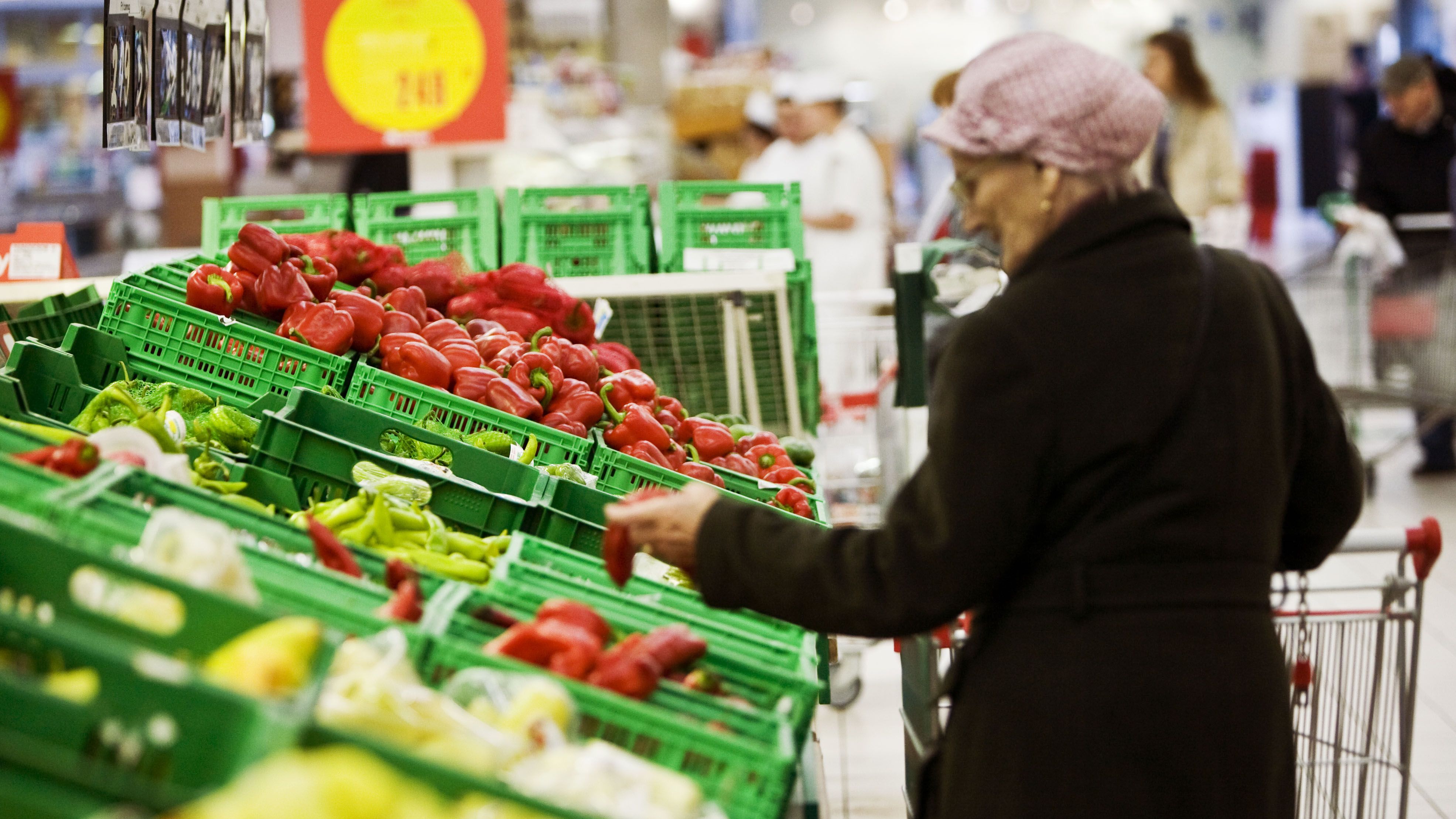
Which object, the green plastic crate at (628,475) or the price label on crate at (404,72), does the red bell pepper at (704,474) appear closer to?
the green plastic crate at (628,475)

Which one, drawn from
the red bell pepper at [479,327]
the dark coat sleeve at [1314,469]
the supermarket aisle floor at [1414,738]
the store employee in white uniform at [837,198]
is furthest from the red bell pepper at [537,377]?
the store employee in white uniform at [837,198]

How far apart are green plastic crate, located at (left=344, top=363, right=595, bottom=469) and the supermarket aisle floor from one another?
97 centimetres

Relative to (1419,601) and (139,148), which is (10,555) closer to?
(139,148)

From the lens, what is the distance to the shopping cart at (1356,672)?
285 cm

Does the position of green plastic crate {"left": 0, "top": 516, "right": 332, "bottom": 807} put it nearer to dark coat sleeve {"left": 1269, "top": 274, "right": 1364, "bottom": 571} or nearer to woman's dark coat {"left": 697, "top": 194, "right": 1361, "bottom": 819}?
woman's dark coat {"left": 697, "top": 194, "right": 1361, "bottom": 819}

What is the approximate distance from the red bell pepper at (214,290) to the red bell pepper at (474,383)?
0.51m

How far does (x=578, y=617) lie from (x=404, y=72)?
448 centimetres

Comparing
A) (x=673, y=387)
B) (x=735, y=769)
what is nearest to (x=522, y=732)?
(x=735, y=769)

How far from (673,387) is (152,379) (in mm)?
2098

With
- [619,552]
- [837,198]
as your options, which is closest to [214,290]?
[619,552]

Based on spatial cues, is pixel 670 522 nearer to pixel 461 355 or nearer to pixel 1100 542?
pixel 1100 542

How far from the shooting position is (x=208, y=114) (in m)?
3.60

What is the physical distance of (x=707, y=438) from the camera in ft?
11.4

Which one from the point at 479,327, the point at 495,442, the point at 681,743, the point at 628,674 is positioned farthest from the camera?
the point at 479,327
